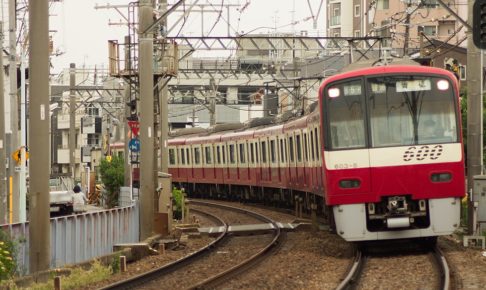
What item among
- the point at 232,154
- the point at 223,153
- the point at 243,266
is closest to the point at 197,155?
the point at 223,153

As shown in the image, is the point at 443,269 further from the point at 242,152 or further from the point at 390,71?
the point at 242,152

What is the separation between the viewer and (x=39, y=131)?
50.5ft

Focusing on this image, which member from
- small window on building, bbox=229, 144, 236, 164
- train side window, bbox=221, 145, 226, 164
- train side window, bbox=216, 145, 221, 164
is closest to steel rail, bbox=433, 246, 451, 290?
small window on building, bbox=229, 144, 236, 164

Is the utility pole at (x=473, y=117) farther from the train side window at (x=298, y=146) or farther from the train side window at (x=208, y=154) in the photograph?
the train side window at (x=208, y=154)

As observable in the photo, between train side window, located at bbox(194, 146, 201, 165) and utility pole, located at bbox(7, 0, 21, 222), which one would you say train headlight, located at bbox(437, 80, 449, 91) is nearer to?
utility pole, located at bbox(7, 0, 21, 222)

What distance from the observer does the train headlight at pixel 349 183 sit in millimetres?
15688

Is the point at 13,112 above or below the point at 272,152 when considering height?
above

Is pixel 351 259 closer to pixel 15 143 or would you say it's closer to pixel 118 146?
pixel 15 143

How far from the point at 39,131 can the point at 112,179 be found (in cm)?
2155

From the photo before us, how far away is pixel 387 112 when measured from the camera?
627 inches

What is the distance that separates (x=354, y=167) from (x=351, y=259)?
140 cm

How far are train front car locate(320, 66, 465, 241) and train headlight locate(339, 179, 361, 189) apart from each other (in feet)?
0.05

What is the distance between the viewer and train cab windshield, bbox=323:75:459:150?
15.8m

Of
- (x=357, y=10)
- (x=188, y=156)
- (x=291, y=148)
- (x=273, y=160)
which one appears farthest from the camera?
(x=357, y=10)
